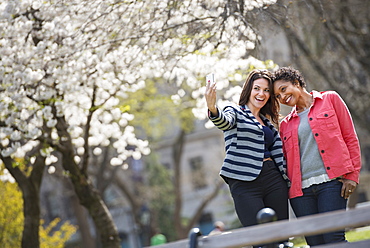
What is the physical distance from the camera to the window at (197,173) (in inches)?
1424

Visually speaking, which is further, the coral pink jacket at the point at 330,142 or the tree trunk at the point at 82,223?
the tree trunk at the point at 82,223

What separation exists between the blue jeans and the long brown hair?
2.75 ft

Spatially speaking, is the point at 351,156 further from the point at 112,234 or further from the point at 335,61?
the point at 335,61

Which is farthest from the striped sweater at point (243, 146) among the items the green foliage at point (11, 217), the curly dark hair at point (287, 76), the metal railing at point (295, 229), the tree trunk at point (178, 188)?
the tree trunk at point (178, 188)

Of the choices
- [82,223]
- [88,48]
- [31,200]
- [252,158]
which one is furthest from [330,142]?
[82,223]

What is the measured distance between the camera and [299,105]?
19.3 feet

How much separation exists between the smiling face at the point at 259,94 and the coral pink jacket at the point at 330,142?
38 cm

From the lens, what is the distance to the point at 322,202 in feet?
17.7

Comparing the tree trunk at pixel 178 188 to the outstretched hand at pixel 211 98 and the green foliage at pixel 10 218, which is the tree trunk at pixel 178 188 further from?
the outstretched hand at pixel 211 98

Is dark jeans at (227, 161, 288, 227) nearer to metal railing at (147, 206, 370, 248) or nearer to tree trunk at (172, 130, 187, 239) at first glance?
metal railing at (147, 206, 370, 248)

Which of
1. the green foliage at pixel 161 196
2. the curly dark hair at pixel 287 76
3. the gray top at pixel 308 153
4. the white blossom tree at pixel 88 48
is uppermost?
the white blossom tree at pixel 88 48

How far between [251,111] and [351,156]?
98cm

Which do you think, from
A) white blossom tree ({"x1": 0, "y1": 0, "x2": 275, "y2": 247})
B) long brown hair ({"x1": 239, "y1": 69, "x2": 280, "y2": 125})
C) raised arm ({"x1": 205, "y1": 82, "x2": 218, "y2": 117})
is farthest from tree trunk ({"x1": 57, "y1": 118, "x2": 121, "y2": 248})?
raised arm ({"x1": 205, "y1": 82, "x2": 218, "y2": 117})

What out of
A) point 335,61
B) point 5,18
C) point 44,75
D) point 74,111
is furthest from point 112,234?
point 335,61
